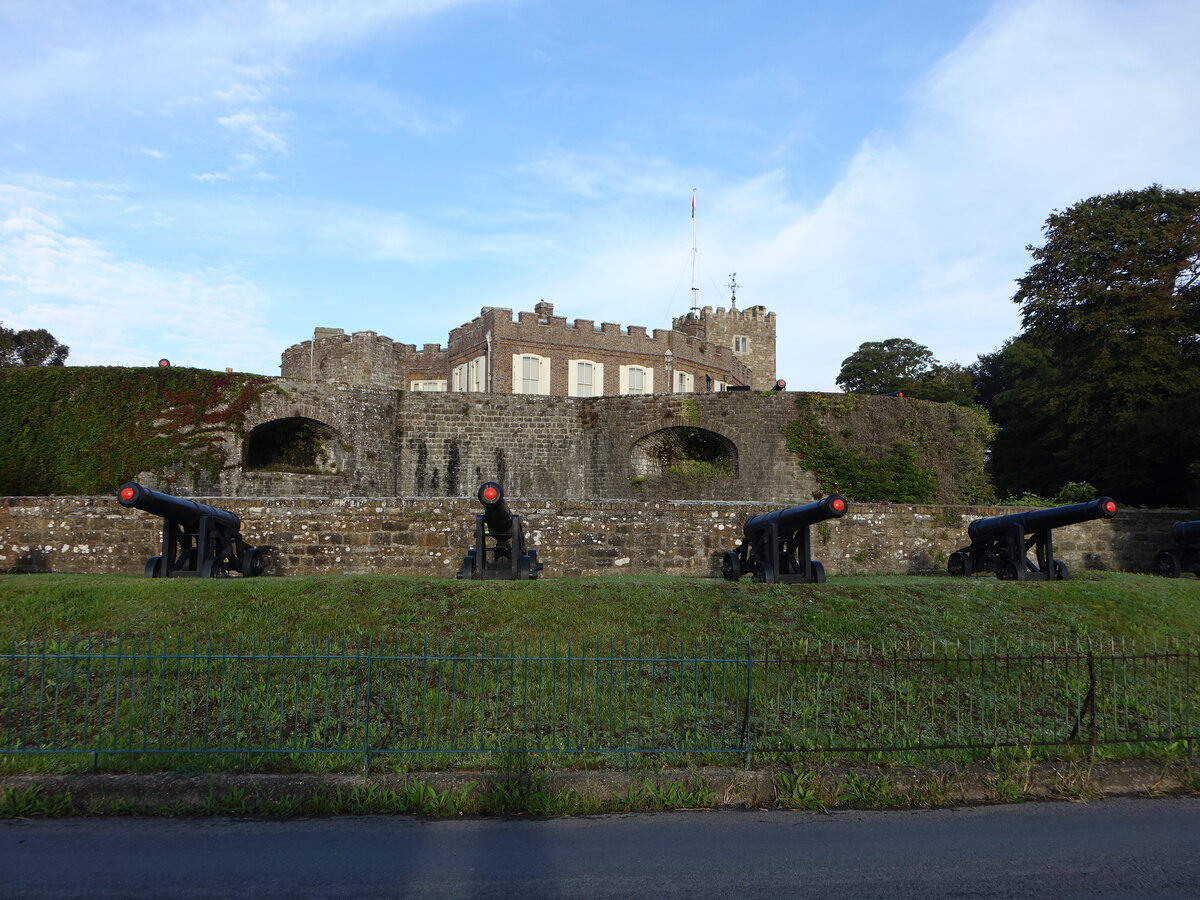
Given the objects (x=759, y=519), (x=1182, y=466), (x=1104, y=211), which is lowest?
(x=759, y=519)

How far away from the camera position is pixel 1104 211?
89.5 ft

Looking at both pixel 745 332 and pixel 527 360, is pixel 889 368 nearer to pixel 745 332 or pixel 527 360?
pixel 745 332

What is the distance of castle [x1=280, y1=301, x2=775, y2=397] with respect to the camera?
1400 inches

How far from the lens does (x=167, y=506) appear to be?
11.1m

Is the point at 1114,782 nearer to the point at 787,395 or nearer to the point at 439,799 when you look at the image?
the point at 439,799

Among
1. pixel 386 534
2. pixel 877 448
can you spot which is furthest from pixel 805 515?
pixel 877 448

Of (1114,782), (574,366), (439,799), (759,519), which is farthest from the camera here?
(574,366)

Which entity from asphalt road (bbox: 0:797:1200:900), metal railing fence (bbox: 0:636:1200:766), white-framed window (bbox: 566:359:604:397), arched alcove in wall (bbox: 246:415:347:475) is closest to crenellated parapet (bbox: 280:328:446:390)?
white-framed window (bbox: 566:359:604:397)

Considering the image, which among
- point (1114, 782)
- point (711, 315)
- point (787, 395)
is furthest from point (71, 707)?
point (711, 315)

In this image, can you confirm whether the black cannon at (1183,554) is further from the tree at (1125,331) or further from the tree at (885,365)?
the tree at (885,365)

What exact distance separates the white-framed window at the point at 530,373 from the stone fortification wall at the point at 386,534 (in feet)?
74.2

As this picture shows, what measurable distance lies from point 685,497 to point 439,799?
17.3 m

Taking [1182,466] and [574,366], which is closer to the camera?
[1182,466]

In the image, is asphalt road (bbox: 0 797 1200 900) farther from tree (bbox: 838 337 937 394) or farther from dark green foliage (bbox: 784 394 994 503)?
tree (bbox: 838 337 937 394)
